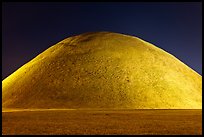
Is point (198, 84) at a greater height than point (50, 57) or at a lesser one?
lesser

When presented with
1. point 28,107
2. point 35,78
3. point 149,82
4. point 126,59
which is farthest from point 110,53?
point 28,107

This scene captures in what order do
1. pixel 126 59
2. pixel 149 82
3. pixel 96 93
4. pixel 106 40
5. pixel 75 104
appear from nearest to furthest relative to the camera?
pixel 75 104 → pixel 96 93 → pixel 149 82 → pixel 126 59 → pixel 106 40

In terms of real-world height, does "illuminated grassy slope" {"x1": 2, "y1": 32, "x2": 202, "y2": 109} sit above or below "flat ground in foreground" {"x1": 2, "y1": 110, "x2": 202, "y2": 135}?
below

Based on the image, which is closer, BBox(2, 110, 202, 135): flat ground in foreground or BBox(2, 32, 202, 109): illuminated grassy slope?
BBox(2, 110, 202, 135): flat ground in foreground

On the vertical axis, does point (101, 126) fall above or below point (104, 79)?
above

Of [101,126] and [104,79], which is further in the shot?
[104,79]

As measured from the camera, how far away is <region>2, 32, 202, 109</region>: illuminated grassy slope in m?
59.1

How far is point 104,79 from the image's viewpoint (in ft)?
212

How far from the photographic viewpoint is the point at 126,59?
71.6m

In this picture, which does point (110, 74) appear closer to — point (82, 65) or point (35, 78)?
point (82, 65)

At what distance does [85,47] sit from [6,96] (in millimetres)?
20523

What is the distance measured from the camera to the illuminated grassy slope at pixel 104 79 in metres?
59.1

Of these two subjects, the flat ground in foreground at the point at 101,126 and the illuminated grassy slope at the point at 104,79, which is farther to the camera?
the illuminated grassy slope at the point at 104,79

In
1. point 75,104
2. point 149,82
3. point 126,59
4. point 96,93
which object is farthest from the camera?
point 126,59
